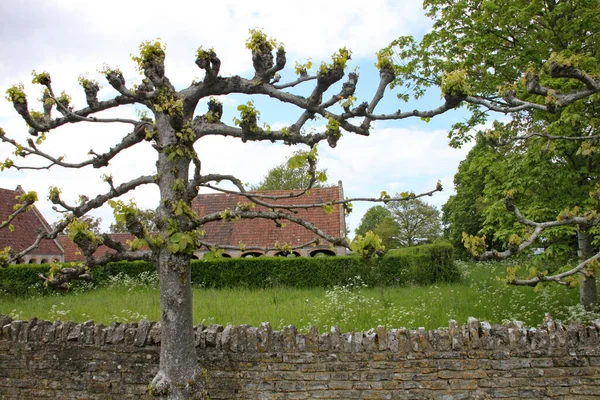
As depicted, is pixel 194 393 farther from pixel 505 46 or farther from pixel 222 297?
pixel 505 46

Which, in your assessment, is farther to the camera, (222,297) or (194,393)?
Answer: (222,297)

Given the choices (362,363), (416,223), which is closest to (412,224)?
(416,223)

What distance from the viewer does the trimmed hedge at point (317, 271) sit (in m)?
18.8

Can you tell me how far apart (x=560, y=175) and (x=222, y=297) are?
34.7 ft

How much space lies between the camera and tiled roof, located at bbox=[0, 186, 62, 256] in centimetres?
2373

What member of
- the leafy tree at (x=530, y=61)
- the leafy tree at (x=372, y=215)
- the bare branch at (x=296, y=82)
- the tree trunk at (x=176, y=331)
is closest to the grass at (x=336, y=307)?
the leafy tree at (x=530, y=61)

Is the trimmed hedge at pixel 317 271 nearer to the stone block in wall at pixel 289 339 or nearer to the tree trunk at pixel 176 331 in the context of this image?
the stone block in wall at pixel 289 339

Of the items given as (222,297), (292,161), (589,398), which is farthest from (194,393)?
(222,297)

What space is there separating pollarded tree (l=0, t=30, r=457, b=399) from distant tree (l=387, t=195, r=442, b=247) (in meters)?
50.8

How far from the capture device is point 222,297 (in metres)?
15.1

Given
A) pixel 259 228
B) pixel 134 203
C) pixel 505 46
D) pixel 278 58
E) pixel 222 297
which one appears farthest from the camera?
pixel 259 228

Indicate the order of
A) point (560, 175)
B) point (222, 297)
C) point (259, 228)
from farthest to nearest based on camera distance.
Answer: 1. point (259, 228)
2. point (222, 297)
3. point (560, 175)

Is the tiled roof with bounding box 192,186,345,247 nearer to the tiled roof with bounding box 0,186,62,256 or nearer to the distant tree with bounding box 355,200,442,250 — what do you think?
the tiled roof with bounding box 0,186,62,256

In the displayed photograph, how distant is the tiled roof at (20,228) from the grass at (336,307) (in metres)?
8.47
